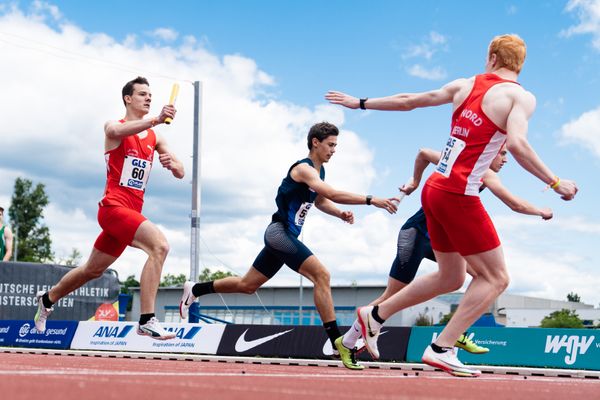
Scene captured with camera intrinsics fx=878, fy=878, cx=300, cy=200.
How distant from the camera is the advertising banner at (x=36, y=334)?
15.6 metres

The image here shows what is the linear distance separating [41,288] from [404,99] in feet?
44.7

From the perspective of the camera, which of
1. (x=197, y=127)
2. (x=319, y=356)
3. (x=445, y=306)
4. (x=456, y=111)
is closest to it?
(x=456, y=111)

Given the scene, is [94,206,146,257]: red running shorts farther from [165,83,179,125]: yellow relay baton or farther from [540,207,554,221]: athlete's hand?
[540,207,554,221]: athlete's hand

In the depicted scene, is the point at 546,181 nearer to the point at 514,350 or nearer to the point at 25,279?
the point at 514,350

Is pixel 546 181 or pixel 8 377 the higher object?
pixel 546 181

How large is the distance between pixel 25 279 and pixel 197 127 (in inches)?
227

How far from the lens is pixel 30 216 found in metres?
89.2

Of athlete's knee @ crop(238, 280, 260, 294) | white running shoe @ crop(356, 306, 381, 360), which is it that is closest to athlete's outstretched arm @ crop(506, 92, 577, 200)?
white running shoe @ crop(356, 306, 381, 360)

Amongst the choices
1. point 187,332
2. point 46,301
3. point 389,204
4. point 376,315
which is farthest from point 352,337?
point 187,332

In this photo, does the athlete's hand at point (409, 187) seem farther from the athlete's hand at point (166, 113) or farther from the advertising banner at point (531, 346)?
the advertising banner at point (531, 346)

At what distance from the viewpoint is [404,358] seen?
1105 centimetres

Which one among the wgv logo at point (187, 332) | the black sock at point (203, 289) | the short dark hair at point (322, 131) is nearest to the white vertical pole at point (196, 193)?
the wgv logo at point (187, 332)

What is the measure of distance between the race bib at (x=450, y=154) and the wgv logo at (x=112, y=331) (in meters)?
8.98

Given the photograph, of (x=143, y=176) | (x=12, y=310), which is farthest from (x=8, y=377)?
(x=12, y=310)
